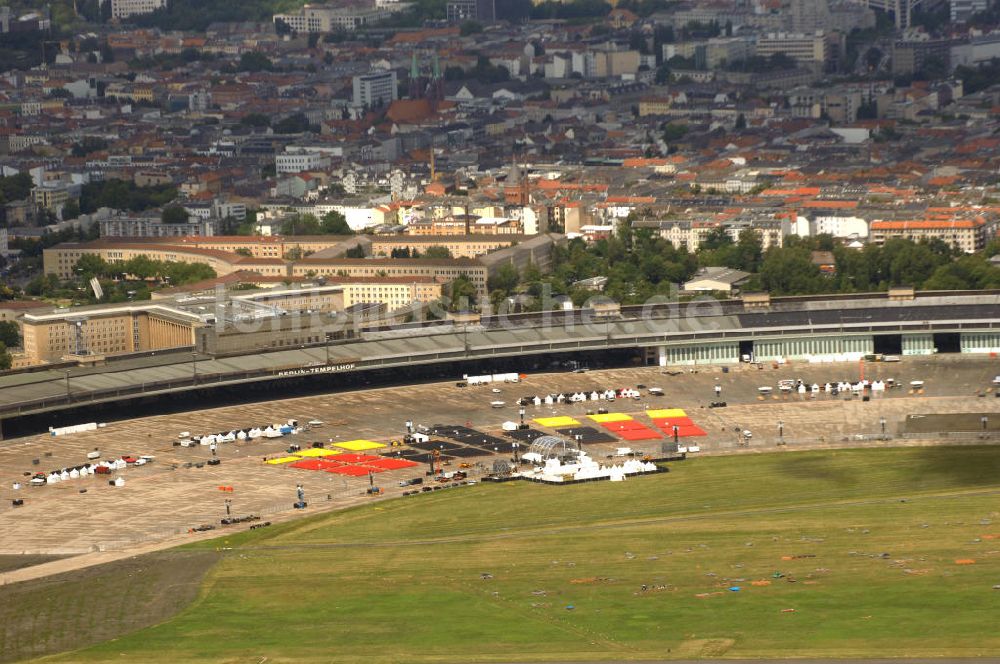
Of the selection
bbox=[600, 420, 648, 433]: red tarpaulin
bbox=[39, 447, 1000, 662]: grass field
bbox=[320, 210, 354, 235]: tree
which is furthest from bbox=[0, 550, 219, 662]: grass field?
bbox=[320, 210, 354, 235]: tree

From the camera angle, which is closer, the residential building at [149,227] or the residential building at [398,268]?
the residential building at [398,268]

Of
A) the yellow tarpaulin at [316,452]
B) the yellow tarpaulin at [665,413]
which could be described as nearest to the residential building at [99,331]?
the yellow tarpaulin at [316,452]

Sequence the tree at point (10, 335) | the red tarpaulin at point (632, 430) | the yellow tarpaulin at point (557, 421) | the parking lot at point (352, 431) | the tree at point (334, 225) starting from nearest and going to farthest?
the parking lot at point (352, 431)
the red tarpaulin at point (632, 430)
the yellow tarpaulin at point (557, 421)
the tree at point (10, 335)
the tree at point (334, 225)

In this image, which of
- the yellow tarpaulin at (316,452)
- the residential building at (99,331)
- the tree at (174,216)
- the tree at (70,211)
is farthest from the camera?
the tree at (70,211)

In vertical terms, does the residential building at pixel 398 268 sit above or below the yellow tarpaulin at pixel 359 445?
above

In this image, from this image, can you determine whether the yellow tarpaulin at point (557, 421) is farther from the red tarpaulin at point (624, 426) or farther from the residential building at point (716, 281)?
the residential building at point (716, 281)

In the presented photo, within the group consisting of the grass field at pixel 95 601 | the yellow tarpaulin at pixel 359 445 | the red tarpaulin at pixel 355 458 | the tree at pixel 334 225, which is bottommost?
the grass field at pixel 95 601

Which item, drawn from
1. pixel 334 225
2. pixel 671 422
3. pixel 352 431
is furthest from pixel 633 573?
pixel 334 225

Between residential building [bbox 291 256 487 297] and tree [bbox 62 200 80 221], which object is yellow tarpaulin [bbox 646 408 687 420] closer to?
residential building [bbox 291 256 487 297]
